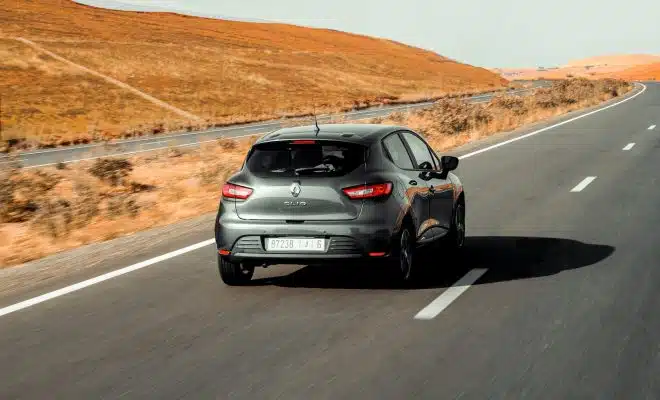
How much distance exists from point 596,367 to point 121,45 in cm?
8735

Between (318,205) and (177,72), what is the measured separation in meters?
76.7

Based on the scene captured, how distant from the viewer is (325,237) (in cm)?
872

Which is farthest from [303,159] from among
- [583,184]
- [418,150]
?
[418,150]

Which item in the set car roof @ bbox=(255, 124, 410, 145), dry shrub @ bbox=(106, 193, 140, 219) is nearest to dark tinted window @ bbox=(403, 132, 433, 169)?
car roof @ bbox=(255, 124, 410, 145)

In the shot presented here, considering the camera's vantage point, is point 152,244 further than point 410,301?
Yes

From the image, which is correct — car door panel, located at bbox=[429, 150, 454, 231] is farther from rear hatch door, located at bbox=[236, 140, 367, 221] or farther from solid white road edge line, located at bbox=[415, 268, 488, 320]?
rear hatch door, located at bbox=[236, 140, 367, 221]

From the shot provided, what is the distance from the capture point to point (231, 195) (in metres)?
9.02

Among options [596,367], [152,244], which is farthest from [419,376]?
[152,244]

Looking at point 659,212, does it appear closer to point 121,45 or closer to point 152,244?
point 152,244

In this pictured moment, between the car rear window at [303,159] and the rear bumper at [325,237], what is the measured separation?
1.44ft

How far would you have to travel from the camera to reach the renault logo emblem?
28.6 feet

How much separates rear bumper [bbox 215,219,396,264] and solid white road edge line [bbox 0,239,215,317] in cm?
162

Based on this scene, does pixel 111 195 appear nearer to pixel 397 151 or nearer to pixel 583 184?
pixel 583 184

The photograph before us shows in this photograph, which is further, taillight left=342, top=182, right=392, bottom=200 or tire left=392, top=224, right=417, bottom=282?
tire left=392, top=224, right=417, bottom=282
